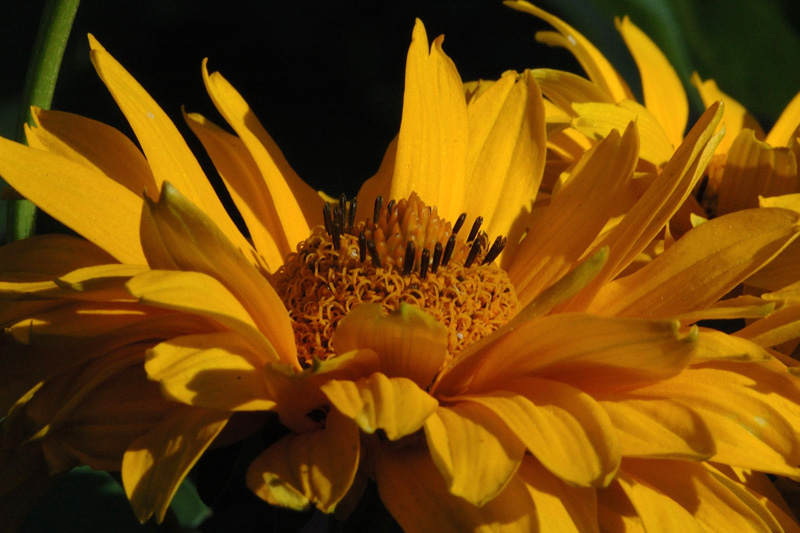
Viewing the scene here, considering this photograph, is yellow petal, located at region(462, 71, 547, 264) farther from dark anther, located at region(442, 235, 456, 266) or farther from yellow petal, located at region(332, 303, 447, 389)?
yellow petal, located at region(332, 303, 447, 389)

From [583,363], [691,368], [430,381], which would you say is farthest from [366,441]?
[691,368]

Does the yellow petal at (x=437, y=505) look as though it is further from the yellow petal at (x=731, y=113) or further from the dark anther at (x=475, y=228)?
the yellow petal at (x=731, y=113)

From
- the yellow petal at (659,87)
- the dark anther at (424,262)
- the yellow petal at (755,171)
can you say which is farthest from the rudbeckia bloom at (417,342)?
the yellow petal at (659,87)

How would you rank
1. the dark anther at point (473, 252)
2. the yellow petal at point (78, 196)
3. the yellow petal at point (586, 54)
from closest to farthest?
the yellow petal at point (78, 196), the dark anther at point (473, 252), the yellow petal at point (586, 54)

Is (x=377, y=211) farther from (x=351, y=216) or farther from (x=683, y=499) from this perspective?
(x=683, y=499)

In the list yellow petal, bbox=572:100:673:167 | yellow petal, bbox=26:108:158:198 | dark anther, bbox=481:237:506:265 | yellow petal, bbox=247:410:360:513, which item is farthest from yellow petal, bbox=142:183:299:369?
yellow petal, bbox=572:100:673:167

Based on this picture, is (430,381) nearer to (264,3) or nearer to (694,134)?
(694,134)
